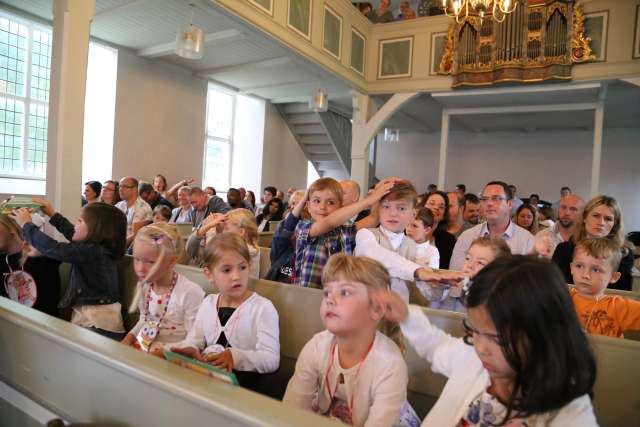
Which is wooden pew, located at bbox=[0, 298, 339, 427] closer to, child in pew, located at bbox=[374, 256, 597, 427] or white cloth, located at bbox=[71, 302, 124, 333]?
child in pew, located at bbox=[374, 256, 597, 427]

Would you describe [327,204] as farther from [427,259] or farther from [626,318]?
[626,318]

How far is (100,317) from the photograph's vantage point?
2586mm

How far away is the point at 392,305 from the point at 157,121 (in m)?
9.13

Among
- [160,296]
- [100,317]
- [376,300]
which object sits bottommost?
[100,317]

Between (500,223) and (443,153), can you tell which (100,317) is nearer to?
(500,223)

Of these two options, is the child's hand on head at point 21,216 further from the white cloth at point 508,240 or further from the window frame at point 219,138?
the window frame at point 219,138

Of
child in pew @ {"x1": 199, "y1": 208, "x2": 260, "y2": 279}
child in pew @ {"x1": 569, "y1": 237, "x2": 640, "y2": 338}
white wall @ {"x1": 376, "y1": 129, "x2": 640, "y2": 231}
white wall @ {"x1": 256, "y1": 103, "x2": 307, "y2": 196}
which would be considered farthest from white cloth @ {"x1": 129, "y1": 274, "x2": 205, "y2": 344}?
white wall @ {"x1": 376, "y1": 129, "x2": 640, "y2": 231}

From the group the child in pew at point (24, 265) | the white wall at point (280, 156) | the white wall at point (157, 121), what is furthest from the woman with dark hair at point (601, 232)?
the white wall at point (280, 156)

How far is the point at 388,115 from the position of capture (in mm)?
9328

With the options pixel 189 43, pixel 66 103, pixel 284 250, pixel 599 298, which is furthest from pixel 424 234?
pixel 189 43

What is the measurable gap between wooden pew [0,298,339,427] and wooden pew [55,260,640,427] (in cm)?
109

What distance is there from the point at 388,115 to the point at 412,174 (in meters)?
6.28

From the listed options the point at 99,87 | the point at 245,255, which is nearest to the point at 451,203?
the point at 245,255

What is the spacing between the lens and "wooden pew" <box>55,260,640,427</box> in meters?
1.60
